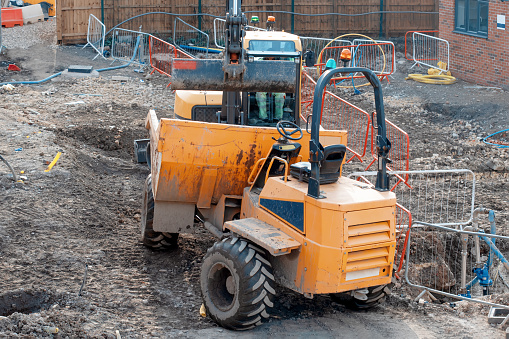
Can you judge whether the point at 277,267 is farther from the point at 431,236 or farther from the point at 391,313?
the point at 431,236

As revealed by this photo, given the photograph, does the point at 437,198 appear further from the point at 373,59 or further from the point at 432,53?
the point at 432,53

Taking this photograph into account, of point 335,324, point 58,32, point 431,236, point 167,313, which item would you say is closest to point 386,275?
point 335,324

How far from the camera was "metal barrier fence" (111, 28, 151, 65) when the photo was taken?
21328 millimetres

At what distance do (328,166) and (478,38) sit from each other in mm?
14268

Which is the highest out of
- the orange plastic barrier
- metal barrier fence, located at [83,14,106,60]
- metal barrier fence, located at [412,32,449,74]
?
the orange plastic barrier

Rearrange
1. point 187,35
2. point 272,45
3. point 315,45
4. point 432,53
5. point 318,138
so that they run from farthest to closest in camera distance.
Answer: point 187,35
point 315,45
point 432,53
point 272,45
point 318,138

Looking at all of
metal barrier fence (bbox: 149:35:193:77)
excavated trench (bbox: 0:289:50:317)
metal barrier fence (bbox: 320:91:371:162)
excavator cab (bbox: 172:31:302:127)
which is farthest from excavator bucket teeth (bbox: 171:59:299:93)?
metal barrier fence (bbox: 149:35:193:77)

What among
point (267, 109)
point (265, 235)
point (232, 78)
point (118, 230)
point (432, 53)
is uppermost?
point (432, 53)

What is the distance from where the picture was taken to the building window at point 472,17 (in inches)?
733

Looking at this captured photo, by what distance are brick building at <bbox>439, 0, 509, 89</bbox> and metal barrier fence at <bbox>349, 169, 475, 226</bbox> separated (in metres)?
7.39

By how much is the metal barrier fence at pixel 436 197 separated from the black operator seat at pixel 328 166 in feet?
12.3

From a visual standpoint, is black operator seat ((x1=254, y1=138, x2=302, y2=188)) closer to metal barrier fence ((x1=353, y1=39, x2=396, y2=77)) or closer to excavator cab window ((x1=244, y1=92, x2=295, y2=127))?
excavator cab window ((x1=244, y1=92, x2=295, y2=127))

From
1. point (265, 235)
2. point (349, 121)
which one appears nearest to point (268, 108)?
point (265, 235)

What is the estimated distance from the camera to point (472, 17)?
19.1 m
